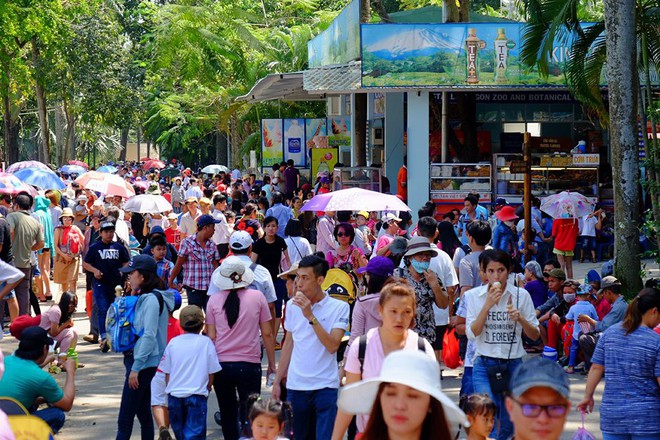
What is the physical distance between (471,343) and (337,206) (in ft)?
21.9

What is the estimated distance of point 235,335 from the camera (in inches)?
326

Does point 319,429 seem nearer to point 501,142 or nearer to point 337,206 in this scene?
point 337,206

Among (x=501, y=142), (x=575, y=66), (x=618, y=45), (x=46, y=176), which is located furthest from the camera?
(x=501, y=142)

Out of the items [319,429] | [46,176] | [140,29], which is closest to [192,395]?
[319,429]

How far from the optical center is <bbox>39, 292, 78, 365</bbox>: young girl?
9.77 m

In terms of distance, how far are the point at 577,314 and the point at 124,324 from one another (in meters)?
5.47

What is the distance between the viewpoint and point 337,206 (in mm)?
14273

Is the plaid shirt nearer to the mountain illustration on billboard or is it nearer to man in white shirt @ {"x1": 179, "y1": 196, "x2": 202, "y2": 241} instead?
man in white shirt @ {"x1": 179, "y1": 196, "x2": 202, "y2": 241}

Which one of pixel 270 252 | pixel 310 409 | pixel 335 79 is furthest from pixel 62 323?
pixel 335 79

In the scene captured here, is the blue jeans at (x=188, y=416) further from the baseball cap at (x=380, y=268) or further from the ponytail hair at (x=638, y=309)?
the ponytail hair at (x=638, y=309)

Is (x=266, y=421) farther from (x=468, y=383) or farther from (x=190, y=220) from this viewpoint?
(x=190, y=220)

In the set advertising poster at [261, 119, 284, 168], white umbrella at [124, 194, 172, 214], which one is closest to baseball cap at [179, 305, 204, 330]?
white umbrella at [124, 194, 172, 214]

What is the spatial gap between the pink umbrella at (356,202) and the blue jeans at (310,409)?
22.6 ft

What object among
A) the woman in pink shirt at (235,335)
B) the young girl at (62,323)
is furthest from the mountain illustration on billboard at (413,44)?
the woman in pink shirt at (235,335)
